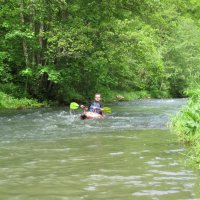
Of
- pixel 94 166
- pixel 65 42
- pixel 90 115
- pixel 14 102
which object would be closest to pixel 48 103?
pixel 14 102

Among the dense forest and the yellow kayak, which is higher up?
the dense forest

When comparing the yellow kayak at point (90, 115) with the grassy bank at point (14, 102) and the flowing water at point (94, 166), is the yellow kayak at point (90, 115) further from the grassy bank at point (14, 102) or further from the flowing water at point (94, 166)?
the grassy bank at point (14, 102)

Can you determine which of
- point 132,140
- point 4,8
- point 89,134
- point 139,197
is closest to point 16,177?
point 139,197

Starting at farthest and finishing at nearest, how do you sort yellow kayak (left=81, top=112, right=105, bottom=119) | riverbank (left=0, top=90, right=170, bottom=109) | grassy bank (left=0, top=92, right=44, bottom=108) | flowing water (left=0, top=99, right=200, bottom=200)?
1. riverbank (left=0, top=90, right=170, bottom=109)
2. grassy bank (left=0, top=92, right=44, bottom=108)
3. yellow kayak (left=81, top=112, right=105, bottom=119)
4. flowing water (left=0, top=99, right=200, bottom=200)

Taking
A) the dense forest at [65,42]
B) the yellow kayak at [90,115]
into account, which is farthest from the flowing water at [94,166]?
the dense forest at [65,42]

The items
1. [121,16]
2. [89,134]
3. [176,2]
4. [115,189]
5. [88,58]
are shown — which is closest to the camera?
[115,189]

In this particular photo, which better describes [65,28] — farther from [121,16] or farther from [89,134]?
[89,134]

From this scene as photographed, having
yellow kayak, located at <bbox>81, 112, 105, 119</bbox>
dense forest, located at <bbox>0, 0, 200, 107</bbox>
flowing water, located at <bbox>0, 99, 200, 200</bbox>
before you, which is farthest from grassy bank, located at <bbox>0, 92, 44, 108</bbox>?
flowing water, located at <bbox>0, 99, 200, 200</bbox>

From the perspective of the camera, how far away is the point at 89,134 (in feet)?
35.1

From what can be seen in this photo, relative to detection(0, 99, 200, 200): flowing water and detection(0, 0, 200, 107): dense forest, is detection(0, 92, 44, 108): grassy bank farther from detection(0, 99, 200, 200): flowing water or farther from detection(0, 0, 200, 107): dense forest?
detection(0, 99, 200, 200): flowing water

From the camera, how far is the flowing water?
5.10m

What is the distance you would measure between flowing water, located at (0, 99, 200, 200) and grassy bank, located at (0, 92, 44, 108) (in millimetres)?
9523

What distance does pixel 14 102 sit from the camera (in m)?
20.9

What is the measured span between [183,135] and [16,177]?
4.30m
